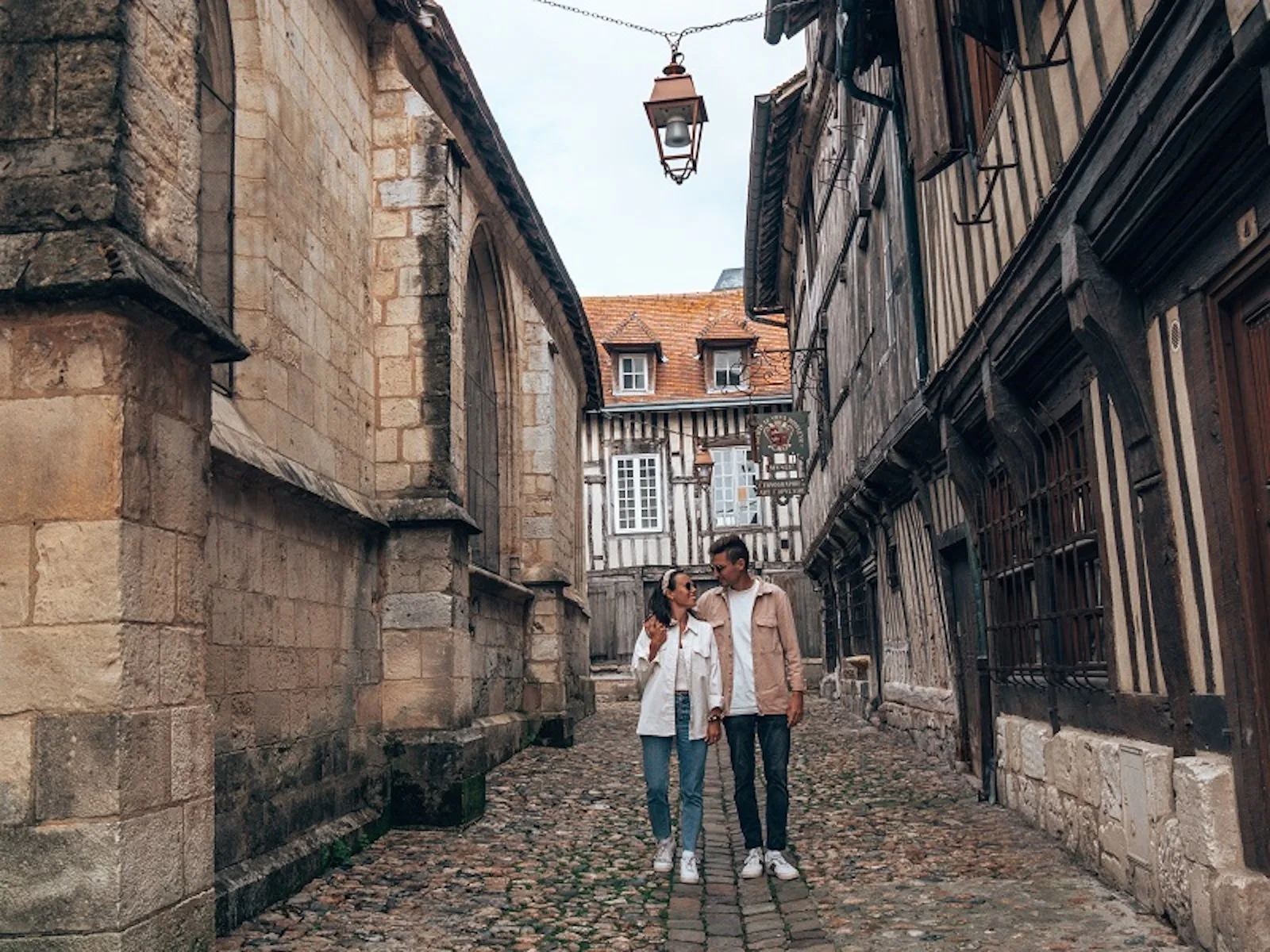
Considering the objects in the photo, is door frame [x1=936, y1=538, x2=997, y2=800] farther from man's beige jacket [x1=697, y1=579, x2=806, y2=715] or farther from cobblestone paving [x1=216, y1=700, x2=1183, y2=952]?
man's beige jacket [x1=697, y1=579, x2=806, y2=715]

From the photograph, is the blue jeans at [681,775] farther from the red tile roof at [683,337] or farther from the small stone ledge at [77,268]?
the red tile roof at [683,337]

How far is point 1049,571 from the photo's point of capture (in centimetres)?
619

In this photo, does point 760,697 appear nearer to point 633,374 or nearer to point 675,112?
point 675,112

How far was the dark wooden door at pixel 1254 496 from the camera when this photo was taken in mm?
3596

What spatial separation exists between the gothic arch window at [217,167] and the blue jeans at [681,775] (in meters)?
2.57

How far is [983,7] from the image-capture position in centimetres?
562

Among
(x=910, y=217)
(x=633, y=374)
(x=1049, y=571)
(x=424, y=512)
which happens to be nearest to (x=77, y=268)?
(x=424, y=512)

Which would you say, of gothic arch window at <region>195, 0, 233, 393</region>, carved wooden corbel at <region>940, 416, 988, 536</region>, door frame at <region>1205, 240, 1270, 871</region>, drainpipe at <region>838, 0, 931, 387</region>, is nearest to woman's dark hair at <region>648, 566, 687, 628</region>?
gothic arch window at <region>195, 0, 233, 393</region>

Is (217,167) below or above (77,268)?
above

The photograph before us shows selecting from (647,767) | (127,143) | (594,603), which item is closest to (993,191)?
(647,767)

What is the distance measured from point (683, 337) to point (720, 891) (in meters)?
21.6

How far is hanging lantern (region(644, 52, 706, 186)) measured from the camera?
25.3 ft

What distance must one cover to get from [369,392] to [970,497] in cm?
377

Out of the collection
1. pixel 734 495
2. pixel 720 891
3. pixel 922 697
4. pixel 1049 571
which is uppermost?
pixel 734 495
